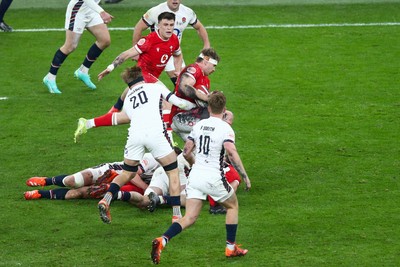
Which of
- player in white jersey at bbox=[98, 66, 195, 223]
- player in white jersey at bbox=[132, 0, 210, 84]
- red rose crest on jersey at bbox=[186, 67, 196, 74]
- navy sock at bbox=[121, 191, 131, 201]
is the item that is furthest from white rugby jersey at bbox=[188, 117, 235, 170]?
player in white jersey at bbox=[132, 0, 210, 84]

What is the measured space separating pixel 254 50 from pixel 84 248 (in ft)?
35.7

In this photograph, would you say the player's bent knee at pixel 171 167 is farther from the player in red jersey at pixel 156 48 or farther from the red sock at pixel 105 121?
the player in red jersey at pixel 156 48

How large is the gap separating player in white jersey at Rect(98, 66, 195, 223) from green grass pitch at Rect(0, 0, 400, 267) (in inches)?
23.3

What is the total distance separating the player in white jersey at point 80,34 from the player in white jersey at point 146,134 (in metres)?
5.84

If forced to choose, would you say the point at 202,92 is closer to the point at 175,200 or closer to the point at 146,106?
the point at 146,106

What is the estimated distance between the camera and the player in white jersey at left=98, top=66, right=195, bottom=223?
500 inches

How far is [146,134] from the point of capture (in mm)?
12672

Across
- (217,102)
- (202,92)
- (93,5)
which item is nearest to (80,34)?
(93,5)

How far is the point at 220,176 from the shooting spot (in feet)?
37.6

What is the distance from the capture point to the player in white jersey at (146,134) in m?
12.7

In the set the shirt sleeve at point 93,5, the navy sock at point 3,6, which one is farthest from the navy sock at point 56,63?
the navy sock at point 3,6

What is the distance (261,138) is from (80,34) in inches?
184

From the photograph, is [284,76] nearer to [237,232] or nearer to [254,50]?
[254,50]

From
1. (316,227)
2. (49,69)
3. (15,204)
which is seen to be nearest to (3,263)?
(15,204)
